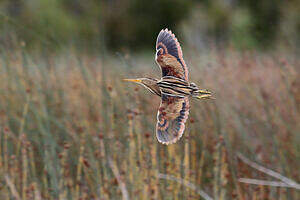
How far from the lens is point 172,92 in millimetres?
721

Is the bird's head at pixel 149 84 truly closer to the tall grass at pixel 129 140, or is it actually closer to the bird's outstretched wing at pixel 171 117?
the bird's outstretched wing at pixel 171 117

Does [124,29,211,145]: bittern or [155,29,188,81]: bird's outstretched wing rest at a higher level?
[155,29,188,81]: bird's outstretched wing

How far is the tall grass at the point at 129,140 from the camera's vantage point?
2.49 metres

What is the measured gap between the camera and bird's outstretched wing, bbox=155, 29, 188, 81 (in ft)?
2.46

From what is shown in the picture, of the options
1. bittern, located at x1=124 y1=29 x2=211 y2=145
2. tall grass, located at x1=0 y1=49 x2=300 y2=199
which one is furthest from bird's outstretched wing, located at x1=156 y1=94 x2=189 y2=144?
tall grass, located at x1=0 y1=49 x2=300 y2=199

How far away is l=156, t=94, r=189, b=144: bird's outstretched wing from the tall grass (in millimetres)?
1367

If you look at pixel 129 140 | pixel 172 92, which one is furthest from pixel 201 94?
pixel 129 140

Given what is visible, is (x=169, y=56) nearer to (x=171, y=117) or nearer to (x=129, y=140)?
(x=171, y=117)

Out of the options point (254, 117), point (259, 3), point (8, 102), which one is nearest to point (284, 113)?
point (254, 117)

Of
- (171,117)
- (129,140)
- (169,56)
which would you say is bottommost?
(129,140)

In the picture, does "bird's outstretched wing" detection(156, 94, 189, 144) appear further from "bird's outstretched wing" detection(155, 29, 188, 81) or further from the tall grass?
the tall grass

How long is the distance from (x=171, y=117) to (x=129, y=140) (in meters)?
1.51

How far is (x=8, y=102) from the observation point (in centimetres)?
378

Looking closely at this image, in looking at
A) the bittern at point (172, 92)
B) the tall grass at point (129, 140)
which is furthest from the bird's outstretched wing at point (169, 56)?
the tall grass at point (129, 140)
